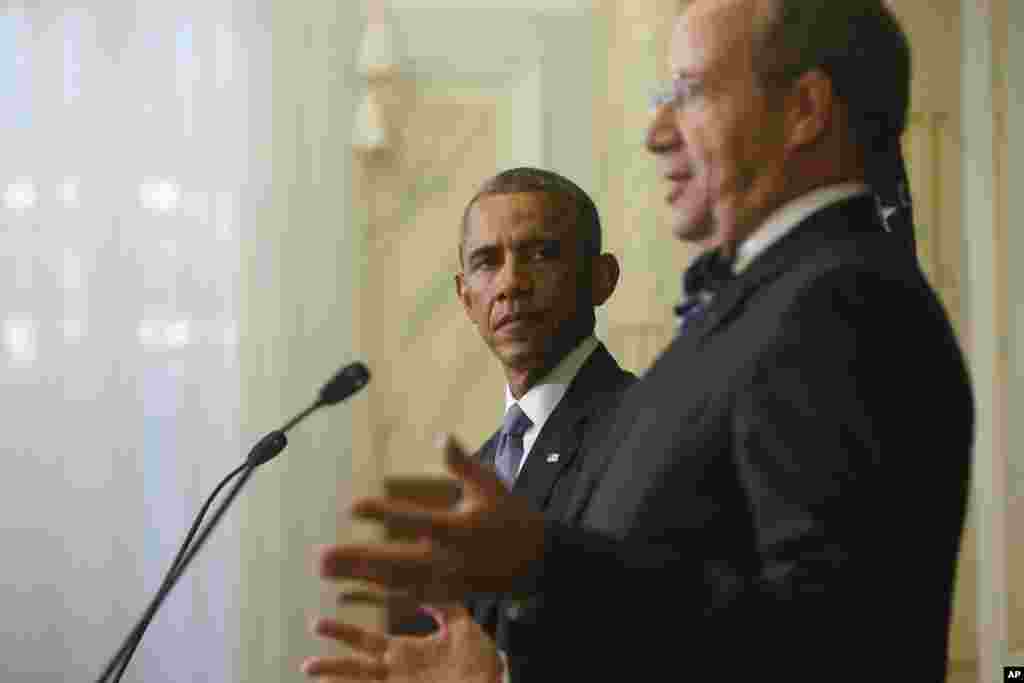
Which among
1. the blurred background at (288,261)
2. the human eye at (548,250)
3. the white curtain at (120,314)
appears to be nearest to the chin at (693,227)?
the human eye at (548,250)

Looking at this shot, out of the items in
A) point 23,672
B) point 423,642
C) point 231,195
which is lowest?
point 23,672

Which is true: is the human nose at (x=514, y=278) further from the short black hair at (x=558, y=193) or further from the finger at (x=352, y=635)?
the finger at (x=352, y=635)

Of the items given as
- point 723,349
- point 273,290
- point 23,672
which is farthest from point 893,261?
point 23,672

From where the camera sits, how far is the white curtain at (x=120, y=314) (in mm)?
3637

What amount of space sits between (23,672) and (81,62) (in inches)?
66.3

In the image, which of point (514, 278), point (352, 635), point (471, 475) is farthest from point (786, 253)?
point (514, 278)

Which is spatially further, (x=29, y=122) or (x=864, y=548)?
(x=29, y=122)

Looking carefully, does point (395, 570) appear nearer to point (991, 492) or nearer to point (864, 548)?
point (864, 548)

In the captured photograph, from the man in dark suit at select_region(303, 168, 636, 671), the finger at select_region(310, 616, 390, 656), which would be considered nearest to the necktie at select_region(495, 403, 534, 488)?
the man in dark suit at select_region(303, 168, 636, 671)

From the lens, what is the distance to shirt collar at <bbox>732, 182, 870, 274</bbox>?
43.1 inches

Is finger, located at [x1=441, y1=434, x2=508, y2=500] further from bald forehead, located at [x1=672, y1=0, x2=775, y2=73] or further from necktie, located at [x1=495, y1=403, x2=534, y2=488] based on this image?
necktie, located at [x1=495, y1=403, x2=534, y2=488]

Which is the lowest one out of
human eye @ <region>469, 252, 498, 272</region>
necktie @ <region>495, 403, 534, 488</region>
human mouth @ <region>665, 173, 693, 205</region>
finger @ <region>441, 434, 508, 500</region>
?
necktie @ <region>495, 403, 534, 488</region>

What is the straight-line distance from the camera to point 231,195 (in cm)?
378

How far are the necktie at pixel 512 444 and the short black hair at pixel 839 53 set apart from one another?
0.79 m
